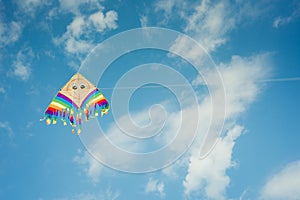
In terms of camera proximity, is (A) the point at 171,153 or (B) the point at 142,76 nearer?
(A) the point at 171,153

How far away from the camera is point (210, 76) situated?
736 inches

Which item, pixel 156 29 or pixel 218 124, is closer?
pixel 218 124

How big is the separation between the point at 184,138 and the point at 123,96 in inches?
178

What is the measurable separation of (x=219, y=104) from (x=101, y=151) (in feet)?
24.2

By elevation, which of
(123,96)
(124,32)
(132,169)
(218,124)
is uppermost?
(124,32)

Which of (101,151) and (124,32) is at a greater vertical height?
(124,32)

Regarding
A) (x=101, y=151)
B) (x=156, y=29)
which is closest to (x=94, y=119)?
(x=101, y=151)

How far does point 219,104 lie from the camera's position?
18.8m

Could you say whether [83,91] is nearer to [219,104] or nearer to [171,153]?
[171,153]

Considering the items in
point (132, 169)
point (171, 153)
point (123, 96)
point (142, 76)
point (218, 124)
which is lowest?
point (132, 169)

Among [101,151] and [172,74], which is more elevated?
[172,74]

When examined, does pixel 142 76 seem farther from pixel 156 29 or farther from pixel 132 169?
pixel 132 169

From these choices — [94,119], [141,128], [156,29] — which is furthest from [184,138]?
[156,29]

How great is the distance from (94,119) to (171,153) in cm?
503
